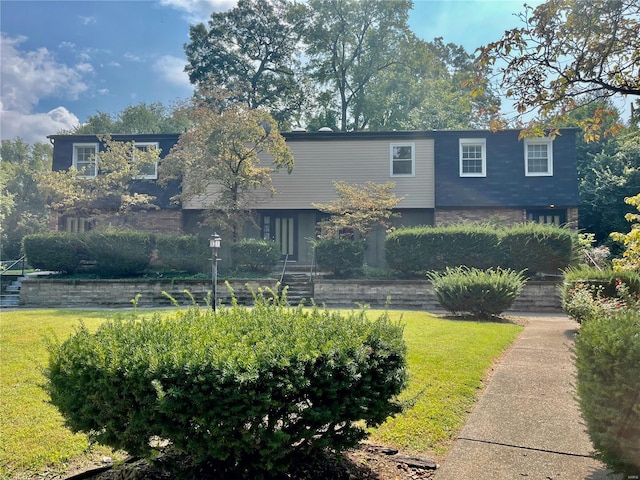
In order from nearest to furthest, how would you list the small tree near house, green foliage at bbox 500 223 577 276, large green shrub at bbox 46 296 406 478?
large green shrub at bbox 46 296 406 478 < green foliage at bbox 500 223 577 276 < the small tree near house

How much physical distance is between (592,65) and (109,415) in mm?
4746

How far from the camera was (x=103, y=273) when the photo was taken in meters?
16.2

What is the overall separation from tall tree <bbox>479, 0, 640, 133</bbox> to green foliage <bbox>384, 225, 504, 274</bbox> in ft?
36.0

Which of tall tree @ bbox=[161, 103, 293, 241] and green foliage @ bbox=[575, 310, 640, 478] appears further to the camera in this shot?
tall tree @ bbox=[161, 103, 293, 241]

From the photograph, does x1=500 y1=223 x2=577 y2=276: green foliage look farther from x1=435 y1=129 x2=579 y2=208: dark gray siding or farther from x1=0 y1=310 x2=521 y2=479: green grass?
x1=0 y1=310 x2=521 y2=479: green grass

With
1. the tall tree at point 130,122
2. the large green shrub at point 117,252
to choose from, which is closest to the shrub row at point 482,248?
the large green shrub at point 117,252

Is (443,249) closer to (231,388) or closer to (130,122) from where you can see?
(231,388)

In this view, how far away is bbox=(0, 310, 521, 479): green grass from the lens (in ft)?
11.4

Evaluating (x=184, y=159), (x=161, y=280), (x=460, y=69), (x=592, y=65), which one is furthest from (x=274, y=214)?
(x=460, y=69)

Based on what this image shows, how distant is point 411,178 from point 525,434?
17.0 m

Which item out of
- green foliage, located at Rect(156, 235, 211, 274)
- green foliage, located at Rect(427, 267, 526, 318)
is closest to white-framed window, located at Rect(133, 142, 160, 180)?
green foliage, located at Rect(156, 235, 211, 274)

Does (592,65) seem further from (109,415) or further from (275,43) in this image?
(275,43)

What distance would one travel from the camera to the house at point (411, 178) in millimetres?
19281

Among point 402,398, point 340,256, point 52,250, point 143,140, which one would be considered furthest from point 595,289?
point 143,140
